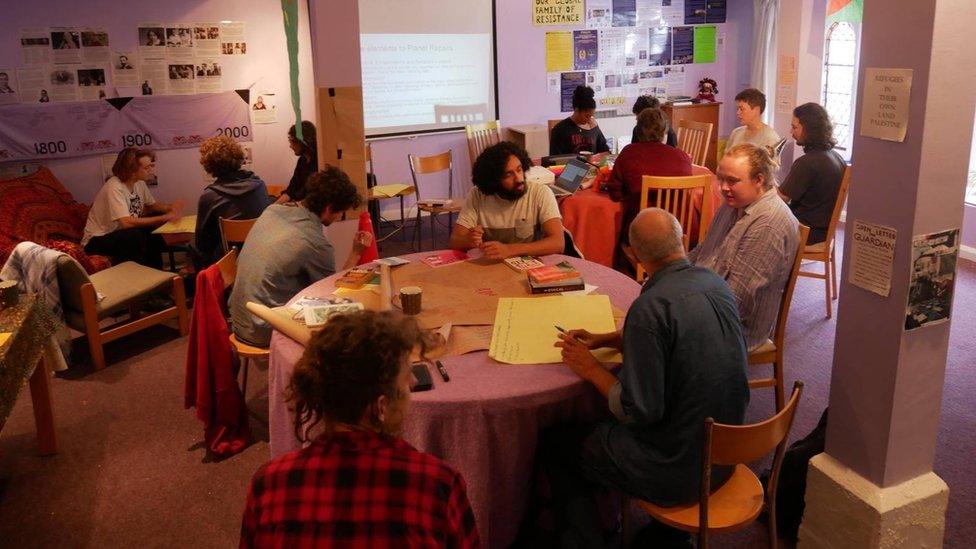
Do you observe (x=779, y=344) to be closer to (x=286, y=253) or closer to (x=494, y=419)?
(x=494, y=419)

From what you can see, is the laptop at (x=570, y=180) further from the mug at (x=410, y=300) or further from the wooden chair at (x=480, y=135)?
the mug at (x=410, y=300)

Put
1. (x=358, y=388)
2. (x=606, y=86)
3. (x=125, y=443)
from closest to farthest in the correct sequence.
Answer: (x=358, y=388) < (x=125, y=443) < (x=606, y=86)

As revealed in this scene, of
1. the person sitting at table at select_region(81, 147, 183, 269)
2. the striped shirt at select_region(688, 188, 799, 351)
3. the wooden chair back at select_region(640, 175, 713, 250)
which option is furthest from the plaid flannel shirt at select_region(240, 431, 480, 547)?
the person sitting at table at select_region(81, 147, 183, 269)

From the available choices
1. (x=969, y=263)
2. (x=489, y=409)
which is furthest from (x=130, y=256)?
(x=969, y=263)

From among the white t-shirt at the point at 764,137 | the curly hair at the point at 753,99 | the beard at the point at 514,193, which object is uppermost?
the curly hair at the point at 753,99

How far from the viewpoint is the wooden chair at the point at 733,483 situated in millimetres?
1960

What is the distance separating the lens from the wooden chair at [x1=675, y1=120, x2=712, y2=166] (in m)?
6.29

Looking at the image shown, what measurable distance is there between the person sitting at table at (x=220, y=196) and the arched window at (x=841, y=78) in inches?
202

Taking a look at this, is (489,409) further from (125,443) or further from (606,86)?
(606,86)

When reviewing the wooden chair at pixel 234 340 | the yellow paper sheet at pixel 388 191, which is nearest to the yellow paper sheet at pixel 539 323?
the wooden chair at pixel 234 340

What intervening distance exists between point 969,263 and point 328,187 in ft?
15.3

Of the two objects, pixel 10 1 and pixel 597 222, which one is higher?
pixel 10 1

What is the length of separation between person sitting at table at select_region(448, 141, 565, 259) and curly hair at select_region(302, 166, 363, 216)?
1.63 feet

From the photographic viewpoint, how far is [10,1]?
5348 millimetres
